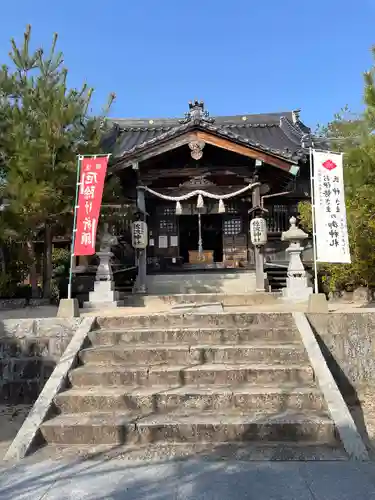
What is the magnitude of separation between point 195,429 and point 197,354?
4.58 ft

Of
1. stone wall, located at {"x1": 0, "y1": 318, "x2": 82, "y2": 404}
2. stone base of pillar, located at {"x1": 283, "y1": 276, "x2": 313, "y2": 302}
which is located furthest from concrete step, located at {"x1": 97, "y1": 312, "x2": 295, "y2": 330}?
stone base of pillar, located at {"x1": 283, "y1": 276, "x2": 313, "y2": 302}

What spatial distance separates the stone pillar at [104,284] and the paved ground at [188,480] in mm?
5506

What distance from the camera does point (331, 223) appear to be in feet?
24.3

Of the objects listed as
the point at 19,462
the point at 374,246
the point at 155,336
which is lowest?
the point at 19,462

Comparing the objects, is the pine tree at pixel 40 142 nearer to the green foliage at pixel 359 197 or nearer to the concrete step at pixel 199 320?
the concrete step at pixel 199 320

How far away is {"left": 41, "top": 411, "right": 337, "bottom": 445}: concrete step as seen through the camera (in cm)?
424

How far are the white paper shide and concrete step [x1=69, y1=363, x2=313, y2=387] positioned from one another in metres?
2.87

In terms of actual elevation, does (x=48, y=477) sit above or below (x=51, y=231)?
below

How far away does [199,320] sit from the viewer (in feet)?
21.3

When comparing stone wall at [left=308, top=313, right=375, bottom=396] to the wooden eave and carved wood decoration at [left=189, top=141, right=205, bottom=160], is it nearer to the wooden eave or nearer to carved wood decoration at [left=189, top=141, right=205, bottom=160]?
the wooden eave

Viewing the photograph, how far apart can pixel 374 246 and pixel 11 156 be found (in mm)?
8951

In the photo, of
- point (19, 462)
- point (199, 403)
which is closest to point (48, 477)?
point (19, 462)

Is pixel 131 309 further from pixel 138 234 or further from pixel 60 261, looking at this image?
pixel 60 261

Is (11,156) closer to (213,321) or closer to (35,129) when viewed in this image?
(35,129)
